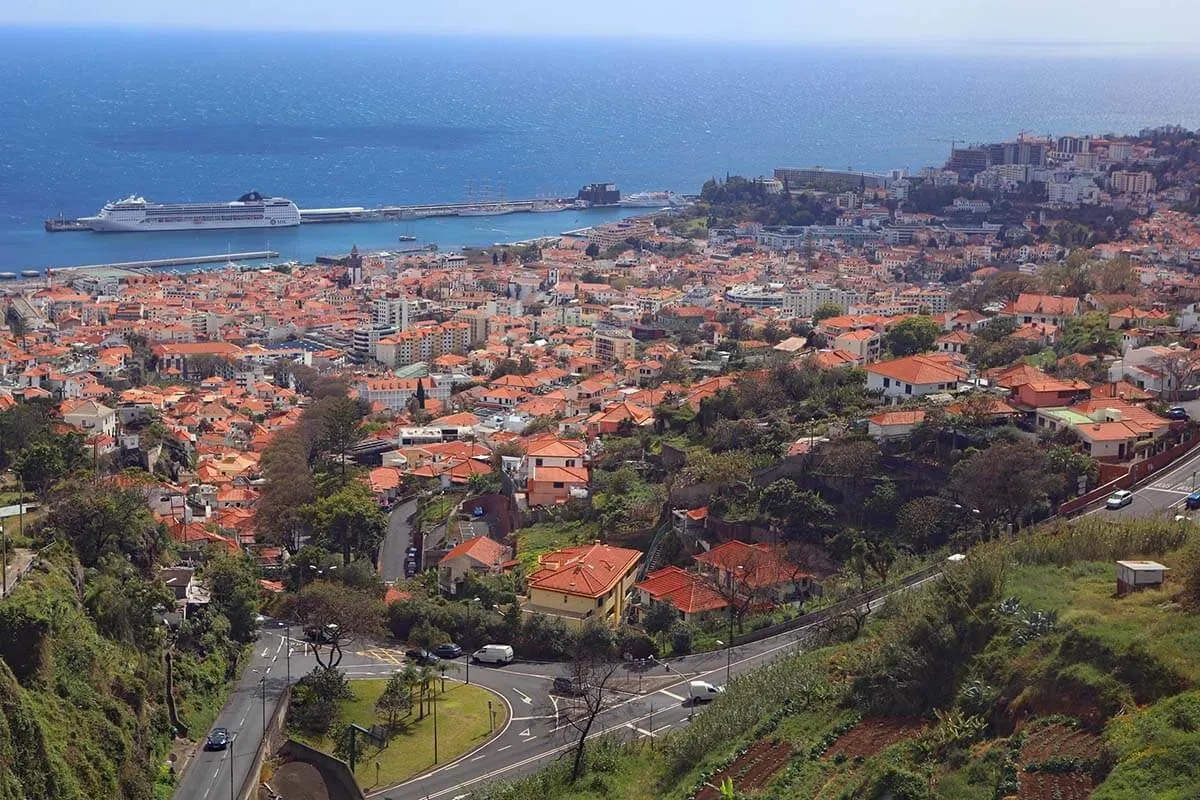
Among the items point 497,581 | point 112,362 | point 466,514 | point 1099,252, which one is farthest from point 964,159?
point 497,581

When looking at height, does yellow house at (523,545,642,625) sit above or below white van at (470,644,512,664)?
above

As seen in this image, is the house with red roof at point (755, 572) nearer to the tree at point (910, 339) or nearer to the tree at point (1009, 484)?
the tree at point (1009, 484)

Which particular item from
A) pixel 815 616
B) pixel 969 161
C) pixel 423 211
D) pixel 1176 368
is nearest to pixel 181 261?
pixel 423 211

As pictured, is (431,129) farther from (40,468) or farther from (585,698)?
(585,698)

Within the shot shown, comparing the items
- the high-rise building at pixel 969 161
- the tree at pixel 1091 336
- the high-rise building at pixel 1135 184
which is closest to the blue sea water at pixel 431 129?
the high-rise building at pixel 969 161

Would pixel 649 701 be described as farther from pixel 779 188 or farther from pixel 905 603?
pixel 779 188

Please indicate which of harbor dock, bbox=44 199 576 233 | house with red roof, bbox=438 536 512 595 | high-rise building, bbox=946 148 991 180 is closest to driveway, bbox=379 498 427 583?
house with red roof, bbox=438 536 512 595

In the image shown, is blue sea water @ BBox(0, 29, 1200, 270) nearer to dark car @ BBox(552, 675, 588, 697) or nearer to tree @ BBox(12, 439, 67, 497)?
tree @ BBox(12, 439, 67, 497)
